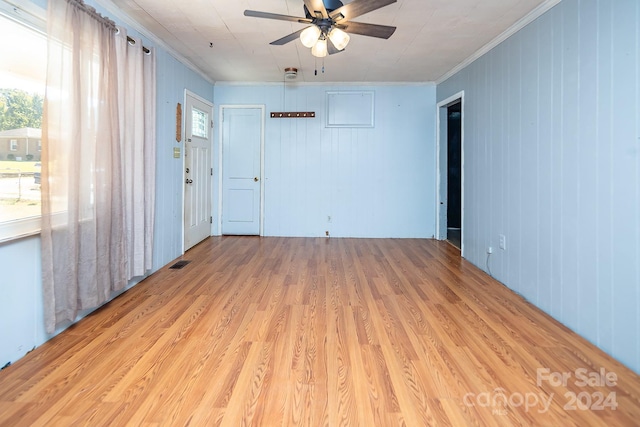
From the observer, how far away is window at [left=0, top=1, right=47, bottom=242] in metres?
1.95

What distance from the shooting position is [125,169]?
301 cm

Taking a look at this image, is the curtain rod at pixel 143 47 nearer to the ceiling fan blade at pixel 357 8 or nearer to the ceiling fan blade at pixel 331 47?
the ceiling fan blade at pixel 331 47

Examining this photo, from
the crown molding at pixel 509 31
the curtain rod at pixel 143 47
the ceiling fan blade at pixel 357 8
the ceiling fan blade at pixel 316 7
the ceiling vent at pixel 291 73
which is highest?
the ceiling vent at pixel 291 73

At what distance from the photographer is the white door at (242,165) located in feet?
18.8

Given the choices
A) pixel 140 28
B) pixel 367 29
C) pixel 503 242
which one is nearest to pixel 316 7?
pixel 367 29

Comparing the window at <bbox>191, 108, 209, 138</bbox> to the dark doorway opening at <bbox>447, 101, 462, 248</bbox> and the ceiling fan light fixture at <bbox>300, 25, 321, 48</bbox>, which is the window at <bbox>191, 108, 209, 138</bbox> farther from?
the dark doorway opening at <bbox>447, 101, 462, 248</bbox>

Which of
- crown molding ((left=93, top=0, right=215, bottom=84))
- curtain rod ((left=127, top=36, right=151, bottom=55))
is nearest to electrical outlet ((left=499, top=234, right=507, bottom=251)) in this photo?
curtain rod ((left=127, top=36, right=151, bottom=55))

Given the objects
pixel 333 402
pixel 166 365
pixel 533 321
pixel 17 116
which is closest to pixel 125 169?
pixel 17 116

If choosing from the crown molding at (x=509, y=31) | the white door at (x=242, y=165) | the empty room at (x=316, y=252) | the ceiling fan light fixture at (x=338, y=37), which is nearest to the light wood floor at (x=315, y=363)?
the empty room at (x=316, y=252)

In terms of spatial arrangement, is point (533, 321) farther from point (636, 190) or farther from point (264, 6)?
point (264, 6)

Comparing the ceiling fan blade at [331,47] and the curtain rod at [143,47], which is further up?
the curtain rod at [143,47]

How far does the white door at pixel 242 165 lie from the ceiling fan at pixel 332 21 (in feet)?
9.84

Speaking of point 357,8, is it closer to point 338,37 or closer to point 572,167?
point 338,37

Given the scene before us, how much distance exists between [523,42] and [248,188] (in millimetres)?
4237
